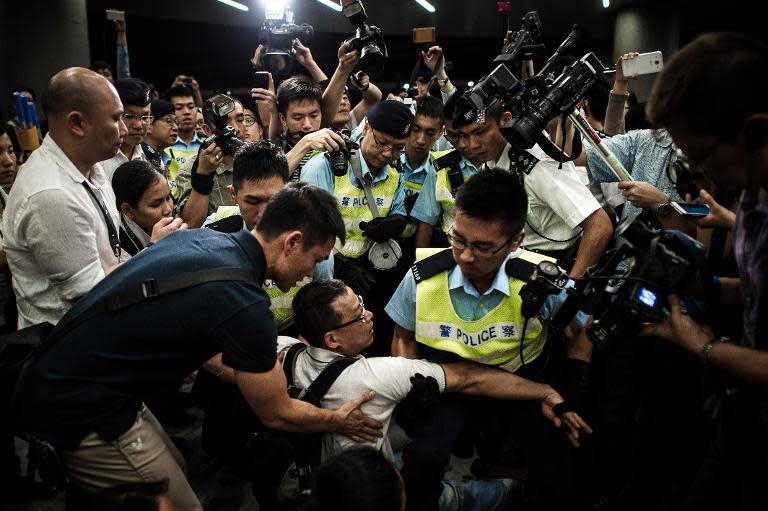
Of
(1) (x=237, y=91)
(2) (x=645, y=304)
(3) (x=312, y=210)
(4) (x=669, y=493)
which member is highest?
(1) (x=237, y=91)

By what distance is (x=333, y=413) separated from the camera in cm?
221

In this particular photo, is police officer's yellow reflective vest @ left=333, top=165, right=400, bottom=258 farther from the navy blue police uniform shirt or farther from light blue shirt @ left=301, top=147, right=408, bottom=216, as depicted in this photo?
the navy blue police uniform shirt

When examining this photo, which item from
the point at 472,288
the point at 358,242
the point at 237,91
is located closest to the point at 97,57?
the point at 237,91

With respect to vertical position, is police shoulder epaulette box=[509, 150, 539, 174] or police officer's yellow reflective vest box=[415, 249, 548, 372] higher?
police shoulder epaulette box=[509, 150, 539, 174]

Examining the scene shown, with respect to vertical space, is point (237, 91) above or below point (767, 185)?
above

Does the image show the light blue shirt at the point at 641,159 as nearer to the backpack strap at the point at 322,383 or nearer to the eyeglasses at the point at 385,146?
the eyeglasses at the point at 385,146

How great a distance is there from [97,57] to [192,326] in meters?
13.9

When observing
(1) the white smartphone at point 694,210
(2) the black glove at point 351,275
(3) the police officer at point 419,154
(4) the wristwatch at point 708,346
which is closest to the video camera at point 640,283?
(4) the wristwatch at point 708,346

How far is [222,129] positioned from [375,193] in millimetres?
864

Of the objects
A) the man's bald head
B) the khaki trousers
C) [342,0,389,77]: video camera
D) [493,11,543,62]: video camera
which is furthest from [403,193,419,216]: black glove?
the khaki trousers

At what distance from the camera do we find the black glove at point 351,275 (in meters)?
3.03

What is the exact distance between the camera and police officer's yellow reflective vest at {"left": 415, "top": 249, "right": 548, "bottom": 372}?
2.55 m

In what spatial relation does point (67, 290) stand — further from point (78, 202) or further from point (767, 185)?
point (767, 185)

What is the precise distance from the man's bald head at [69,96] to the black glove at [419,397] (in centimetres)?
159
